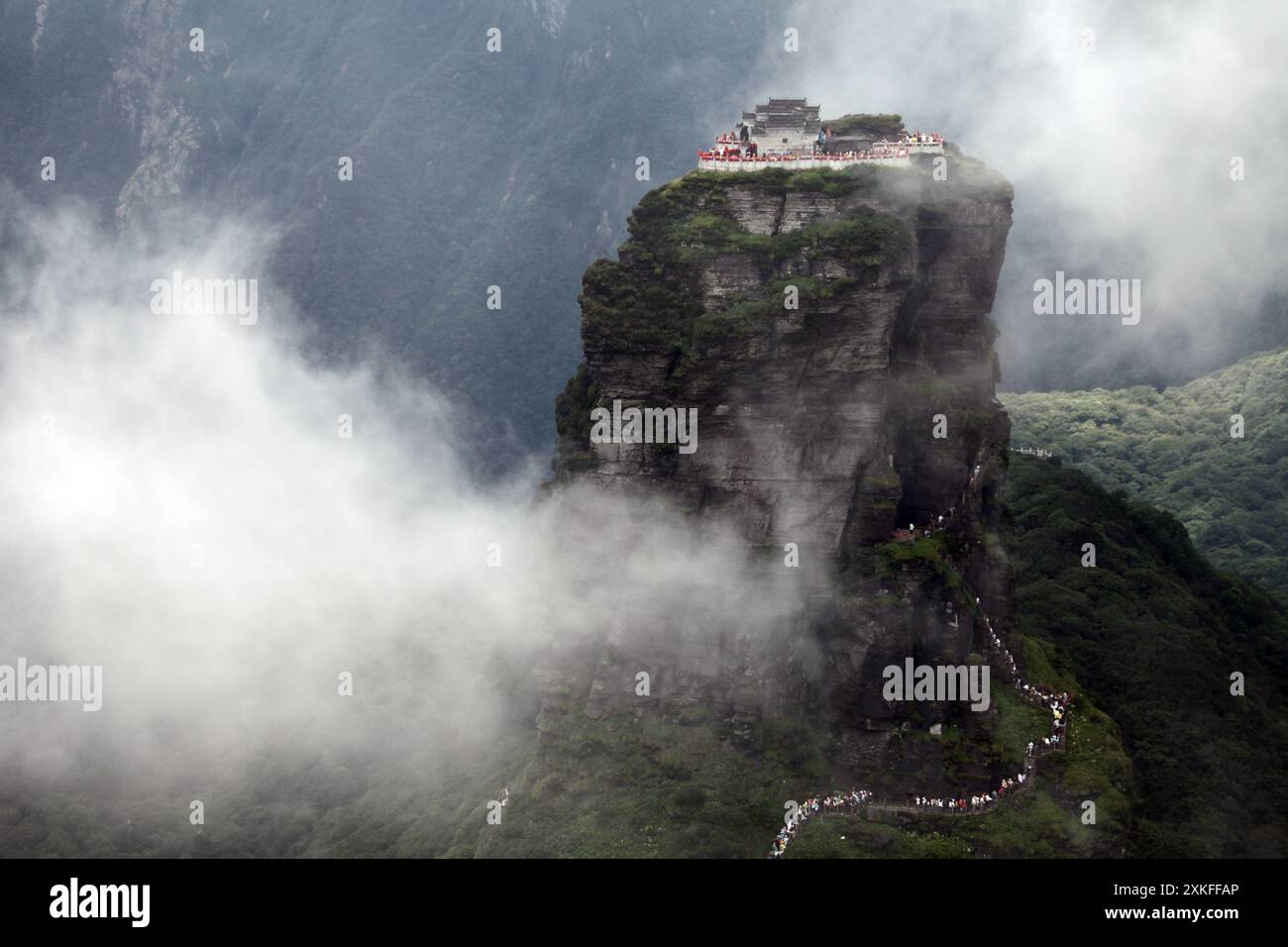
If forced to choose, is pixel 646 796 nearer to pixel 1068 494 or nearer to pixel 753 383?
pixel 753 383

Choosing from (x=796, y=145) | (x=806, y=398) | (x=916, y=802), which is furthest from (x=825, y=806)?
(x=796, y=145)

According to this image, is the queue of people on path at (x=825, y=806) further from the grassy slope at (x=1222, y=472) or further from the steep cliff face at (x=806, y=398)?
the grassy slope at (x=1222, y=472)
